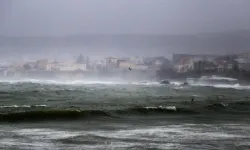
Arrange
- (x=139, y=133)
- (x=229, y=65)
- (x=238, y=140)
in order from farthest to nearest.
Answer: (x=229, y=65), (x=139, y=133), (x=238, y=140)

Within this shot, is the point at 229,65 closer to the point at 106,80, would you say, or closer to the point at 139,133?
the point at 106,80

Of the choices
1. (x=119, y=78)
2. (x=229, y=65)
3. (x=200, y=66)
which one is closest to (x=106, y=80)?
(x=119, y=78)

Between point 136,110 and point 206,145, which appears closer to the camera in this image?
point 206,145

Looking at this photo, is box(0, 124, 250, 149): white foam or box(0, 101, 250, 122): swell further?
box(0, 101, 250, 122): swell

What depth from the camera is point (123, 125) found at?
23.6 meters

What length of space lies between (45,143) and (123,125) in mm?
7514

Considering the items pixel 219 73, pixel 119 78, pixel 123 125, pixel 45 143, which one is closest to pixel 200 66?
Result: pixel 219 73

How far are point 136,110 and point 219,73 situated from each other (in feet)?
280

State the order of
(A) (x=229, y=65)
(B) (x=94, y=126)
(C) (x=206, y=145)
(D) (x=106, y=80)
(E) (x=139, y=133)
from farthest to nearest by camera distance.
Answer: (D) (x=106, y=80), (A) (x=229, y=65), (B) (x=94, y=126), (E) (x=139, y=133), (C) (x=206, y=145)

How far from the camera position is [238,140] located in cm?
1794

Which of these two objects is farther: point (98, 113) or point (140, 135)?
point (98, 113)

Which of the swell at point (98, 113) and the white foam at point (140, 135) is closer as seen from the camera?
the white foam at point (140, 135)

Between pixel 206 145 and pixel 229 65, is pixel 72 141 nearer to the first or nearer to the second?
pixel 206 145

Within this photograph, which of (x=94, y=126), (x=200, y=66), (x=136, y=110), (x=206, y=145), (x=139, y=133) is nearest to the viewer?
(x=206, y=145)
